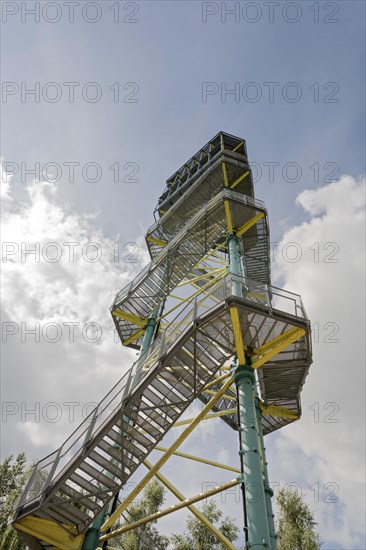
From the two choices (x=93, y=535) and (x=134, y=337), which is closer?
(x=93, y=535)

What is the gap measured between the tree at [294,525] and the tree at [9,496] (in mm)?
16081

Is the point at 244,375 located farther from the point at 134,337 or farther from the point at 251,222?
the point at 134,337

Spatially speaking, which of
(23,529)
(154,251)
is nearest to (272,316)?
(23,529)

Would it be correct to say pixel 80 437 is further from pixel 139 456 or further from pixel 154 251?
pixel 154 251

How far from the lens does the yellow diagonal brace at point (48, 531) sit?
35.6ft

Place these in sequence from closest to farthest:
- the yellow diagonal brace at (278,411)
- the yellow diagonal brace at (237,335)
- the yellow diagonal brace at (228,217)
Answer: the yellow diagonal brace at (237,335), the yellow diagonal brace at (278,411), the yellow diagonal brace at (228,217)

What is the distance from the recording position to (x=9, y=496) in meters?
23.3

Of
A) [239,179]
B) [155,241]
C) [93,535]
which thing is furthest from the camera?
[155,241]

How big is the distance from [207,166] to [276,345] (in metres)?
14.7

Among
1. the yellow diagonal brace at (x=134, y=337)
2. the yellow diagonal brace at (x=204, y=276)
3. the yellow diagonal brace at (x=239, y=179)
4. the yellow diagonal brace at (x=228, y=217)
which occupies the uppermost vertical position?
the yellow diagonal brace at (x=239, y=179)

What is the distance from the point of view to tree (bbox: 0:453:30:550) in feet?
70.2

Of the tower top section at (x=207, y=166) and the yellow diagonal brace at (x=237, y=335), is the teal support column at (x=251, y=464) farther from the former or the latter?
the tower top section at (x=207, y=166)

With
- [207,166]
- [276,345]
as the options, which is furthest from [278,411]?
[207,166]

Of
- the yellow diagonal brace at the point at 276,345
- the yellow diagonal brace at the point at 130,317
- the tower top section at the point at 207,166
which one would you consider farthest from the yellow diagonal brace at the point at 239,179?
→ the yellow diagonal brace at the point at 276,345
